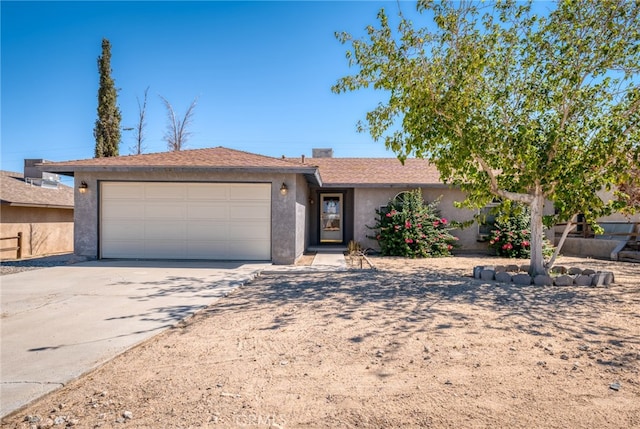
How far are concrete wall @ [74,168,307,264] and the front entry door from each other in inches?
213

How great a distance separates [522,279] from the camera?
7859 mm

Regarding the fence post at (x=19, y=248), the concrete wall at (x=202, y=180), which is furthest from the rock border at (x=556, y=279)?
the fence post at (x=19, y=248)

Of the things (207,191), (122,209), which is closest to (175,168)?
(207,191)

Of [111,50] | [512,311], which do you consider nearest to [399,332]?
[512,311]

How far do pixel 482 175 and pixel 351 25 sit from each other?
4.77 meters

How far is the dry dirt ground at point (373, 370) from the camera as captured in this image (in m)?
2.61

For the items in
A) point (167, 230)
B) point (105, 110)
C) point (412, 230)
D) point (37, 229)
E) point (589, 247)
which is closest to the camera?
point (167, 230)

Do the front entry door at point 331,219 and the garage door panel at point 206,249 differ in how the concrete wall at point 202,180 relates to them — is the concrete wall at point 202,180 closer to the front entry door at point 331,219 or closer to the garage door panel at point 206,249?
the garage door panel at point 206,249

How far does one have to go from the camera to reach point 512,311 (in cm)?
557

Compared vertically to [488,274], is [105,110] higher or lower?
higher

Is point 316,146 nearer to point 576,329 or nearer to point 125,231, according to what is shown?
point 125,231

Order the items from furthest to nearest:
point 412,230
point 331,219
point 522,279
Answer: point 331,219 → point 412,230 → point 522,279

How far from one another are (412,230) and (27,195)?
14.8m

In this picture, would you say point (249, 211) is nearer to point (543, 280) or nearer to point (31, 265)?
point (31, 265)
